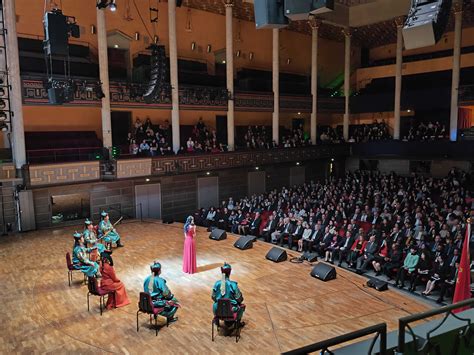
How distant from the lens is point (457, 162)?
70.0 ft

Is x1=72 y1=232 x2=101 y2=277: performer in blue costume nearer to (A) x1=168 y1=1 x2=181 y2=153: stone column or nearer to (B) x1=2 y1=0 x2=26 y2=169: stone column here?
(B) x1=2 y1=0 x2=26 y2=169: stone column

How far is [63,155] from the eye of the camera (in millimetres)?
15266

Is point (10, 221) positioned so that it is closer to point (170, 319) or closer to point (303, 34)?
point (170, 319)

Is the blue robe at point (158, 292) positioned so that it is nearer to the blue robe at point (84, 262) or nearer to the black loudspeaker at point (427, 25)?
the blue robe at point (84, 262)

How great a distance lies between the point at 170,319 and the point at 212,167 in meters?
11.8

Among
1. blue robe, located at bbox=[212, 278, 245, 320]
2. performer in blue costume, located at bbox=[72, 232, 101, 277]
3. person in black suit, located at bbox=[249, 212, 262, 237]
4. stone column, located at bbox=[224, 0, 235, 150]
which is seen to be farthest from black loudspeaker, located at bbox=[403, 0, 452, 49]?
stone column, located at bbox=[224, 0, 235, 150]

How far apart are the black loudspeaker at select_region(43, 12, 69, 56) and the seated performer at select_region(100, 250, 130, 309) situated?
575 centimetres

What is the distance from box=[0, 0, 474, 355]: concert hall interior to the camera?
6719mm

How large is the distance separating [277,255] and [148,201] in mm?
8455

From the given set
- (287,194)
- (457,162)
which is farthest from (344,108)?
(287,194)

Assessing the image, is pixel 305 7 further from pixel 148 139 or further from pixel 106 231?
pixel 148 139

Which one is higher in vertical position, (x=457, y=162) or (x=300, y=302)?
(x=457, y=162)

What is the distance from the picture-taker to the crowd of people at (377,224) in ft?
30.9

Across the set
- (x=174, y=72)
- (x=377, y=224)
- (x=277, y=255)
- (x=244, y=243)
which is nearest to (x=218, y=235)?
(x=244, y=243)
